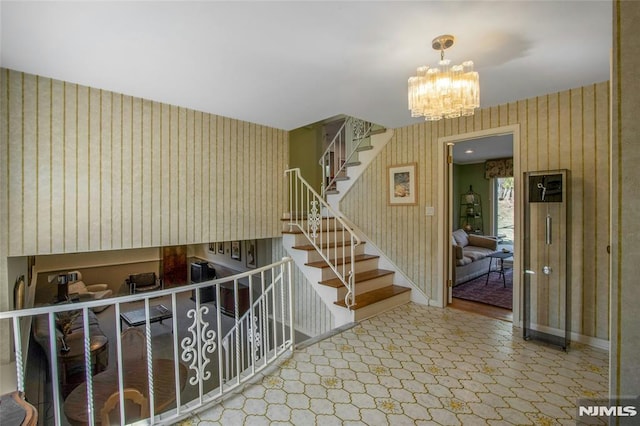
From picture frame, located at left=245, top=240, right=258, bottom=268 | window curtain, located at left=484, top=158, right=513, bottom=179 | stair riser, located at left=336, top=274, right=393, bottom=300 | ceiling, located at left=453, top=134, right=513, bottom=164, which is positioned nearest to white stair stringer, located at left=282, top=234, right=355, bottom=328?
stair riser, located at left=336, top=274, right=393, bottom=300

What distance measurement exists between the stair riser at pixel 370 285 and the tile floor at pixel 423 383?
0.60 meters

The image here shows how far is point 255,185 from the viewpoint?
14.3 ft

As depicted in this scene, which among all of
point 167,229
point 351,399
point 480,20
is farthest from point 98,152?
point 480,20

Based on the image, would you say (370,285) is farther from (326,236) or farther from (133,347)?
(133,347)

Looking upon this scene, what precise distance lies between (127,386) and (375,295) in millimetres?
2914

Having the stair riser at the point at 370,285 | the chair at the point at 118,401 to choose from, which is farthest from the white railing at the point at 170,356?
the stair riser at the point at 370,285

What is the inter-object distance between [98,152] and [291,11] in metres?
2.43

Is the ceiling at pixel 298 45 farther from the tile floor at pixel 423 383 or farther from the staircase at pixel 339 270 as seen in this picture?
the tile floor at pixel 423 383

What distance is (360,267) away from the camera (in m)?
4.46

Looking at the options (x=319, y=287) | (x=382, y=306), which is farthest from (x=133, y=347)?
(x=382, y=306)

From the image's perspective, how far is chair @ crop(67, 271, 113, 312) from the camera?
6.73m

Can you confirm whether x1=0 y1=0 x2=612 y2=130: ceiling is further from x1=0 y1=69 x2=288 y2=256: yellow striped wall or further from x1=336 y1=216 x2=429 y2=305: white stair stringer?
x1=336 y1=216 x2=429 y2=305: white stair stringer

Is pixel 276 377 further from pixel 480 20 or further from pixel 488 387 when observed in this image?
pixel 480 20

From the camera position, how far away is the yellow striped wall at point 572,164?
2.88 metres
